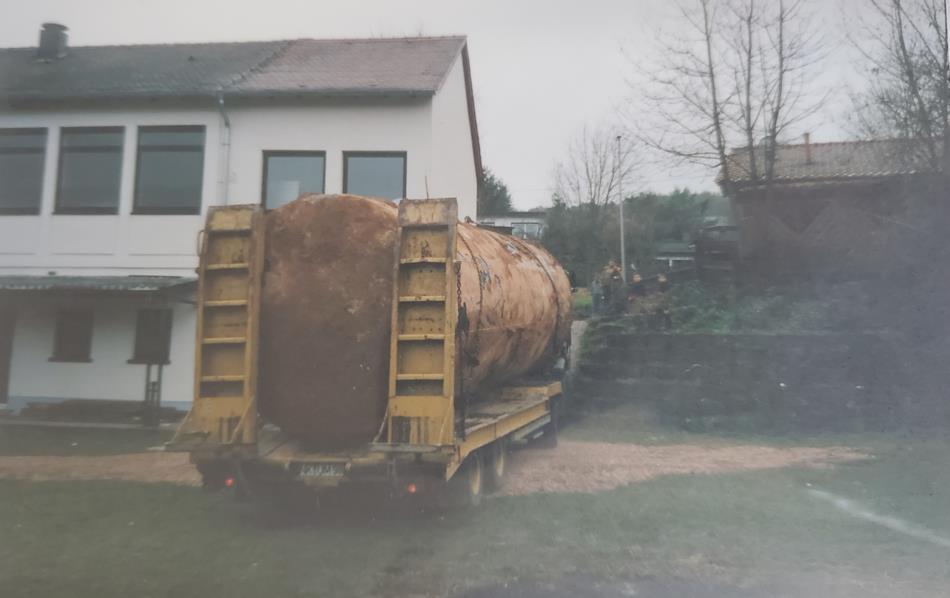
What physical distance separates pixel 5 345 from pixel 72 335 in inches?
61.2

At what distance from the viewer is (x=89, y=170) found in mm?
13781

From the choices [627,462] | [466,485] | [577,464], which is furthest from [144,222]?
[627,462]

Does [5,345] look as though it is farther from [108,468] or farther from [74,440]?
[108,468]

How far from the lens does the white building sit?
13.3m

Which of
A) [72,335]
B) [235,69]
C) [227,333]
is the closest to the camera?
[227,333]

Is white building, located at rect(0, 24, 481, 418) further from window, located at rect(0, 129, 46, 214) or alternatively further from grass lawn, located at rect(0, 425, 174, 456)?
grass lawn, located at rect(0, 425, 174, 456)

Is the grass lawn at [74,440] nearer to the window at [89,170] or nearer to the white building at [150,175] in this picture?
the white building at [150,175]

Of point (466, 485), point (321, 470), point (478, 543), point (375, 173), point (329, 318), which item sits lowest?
point (478, 543)

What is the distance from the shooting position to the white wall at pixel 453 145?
13.7 m

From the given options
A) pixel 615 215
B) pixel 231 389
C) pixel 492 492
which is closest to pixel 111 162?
pixel 231 389

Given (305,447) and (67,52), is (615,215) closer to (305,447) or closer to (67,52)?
(67,52)

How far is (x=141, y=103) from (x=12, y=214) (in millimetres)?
3593

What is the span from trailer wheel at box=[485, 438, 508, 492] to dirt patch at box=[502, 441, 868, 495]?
0.49ft

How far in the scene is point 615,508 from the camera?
6.96 meters
